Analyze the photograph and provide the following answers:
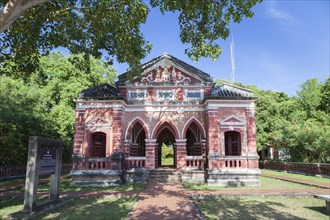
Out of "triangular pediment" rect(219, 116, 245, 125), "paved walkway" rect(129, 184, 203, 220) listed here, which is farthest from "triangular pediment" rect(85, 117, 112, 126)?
"triangular pediment" rect(219, 116, 245, 125)

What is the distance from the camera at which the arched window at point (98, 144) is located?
17359 millimetres

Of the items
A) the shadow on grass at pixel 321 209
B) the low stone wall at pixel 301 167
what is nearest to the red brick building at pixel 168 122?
the shadow on grass at pixel 321 209

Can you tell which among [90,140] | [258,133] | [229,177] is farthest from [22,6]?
[258,133]

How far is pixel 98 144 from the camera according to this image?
18062mm

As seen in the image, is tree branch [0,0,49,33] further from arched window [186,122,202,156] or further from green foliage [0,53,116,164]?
arched window [186,122,202,156]

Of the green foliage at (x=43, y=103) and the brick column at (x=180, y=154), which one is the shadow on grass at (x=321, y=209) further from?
the green foliage at (x=43, y=103)

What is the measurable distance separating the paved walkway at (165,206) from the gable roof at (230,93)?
633cm

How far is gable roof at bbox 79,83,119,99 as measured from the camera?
16.4 meters

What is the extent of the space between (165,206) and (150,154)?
7.38 meters

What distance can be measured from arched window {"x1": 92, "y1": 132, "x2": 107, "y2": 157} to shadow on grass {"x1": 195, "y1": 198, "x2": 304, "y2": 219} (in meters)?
8.94

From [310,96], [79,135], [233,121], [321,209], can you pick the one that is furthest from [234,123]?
[310,96]

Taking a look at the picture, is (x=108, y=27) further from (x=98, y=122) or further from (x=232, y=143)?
(x=232, y=143)

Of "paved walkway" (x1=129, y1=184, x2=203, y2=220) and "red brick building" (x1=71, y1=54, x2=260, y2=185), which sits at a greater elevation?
"red brick building" (x1=71, y1=54, x2=260, y2=185)

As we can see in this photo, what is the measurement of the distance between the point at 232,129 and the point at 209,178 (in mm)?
3188
